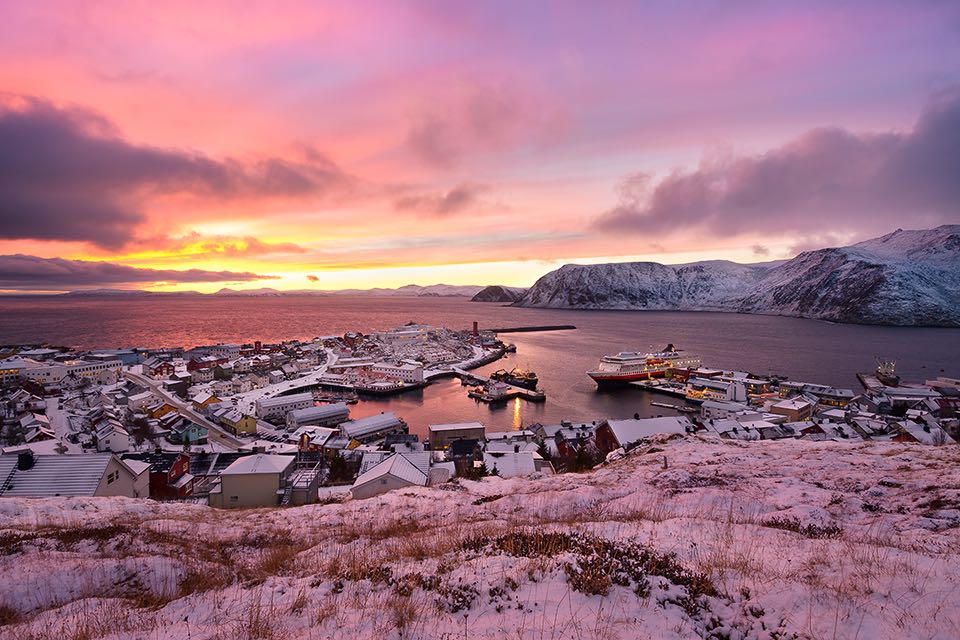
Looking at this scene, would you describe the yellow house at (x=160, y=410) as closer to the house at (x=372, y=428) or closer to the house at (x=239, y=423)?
the house at (x=239, y=423)

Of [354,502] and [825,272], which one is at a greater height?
[825,272]

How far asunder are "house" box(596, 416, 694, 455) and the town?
0.09m

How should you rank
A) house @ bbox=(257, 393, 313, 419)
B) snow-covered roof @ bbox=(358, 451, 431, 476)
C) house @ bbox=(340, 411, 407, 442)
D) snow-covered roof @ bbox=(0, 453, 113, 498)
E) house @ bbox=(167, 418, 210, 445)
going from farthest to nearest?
house @ bbox=(257, 393, 313, 419) → house @ bbox=(340, 411, 407, 442) → house @ bbox=(167, 418, 210, 445) → snow-covered roof @ bbox=(358, 451, 431, 476) → snow-covered roof @ bbox=(0, 453, 113, 498)

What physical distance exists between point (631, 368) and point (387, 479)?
42176 mm

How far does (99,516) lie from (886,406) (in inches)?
1949

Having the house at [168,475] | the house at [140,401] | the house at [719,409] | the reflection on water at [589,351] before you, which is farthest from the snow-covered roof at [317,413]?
the house at [719,409]

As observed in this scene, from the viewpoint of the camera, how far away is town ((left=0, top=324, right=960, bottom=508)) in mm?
16109

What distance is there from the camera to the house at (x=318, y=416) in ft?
112

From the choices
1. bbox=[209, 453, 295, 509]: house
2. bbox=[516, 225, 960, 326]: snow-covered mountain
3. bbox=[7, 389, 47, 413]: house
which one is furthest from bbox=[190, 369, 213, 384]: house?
bbox=[516, 225, 960, 326]: snow-covered mountain

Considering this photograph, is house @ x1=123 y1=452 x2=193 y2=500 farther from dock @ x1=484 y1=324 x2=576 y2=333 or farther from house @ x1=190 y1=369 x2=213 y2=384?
dock @ x1=484 y1=324 x2=576 y2=333

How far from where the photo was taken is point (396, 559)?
16.3 ft

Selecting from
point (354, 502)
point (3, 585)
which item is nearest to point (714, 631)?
point (3, 585)

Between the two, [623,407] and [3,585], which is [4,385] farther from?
[623,407]

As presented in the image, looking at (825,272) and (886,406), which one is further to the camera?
(825,272)
